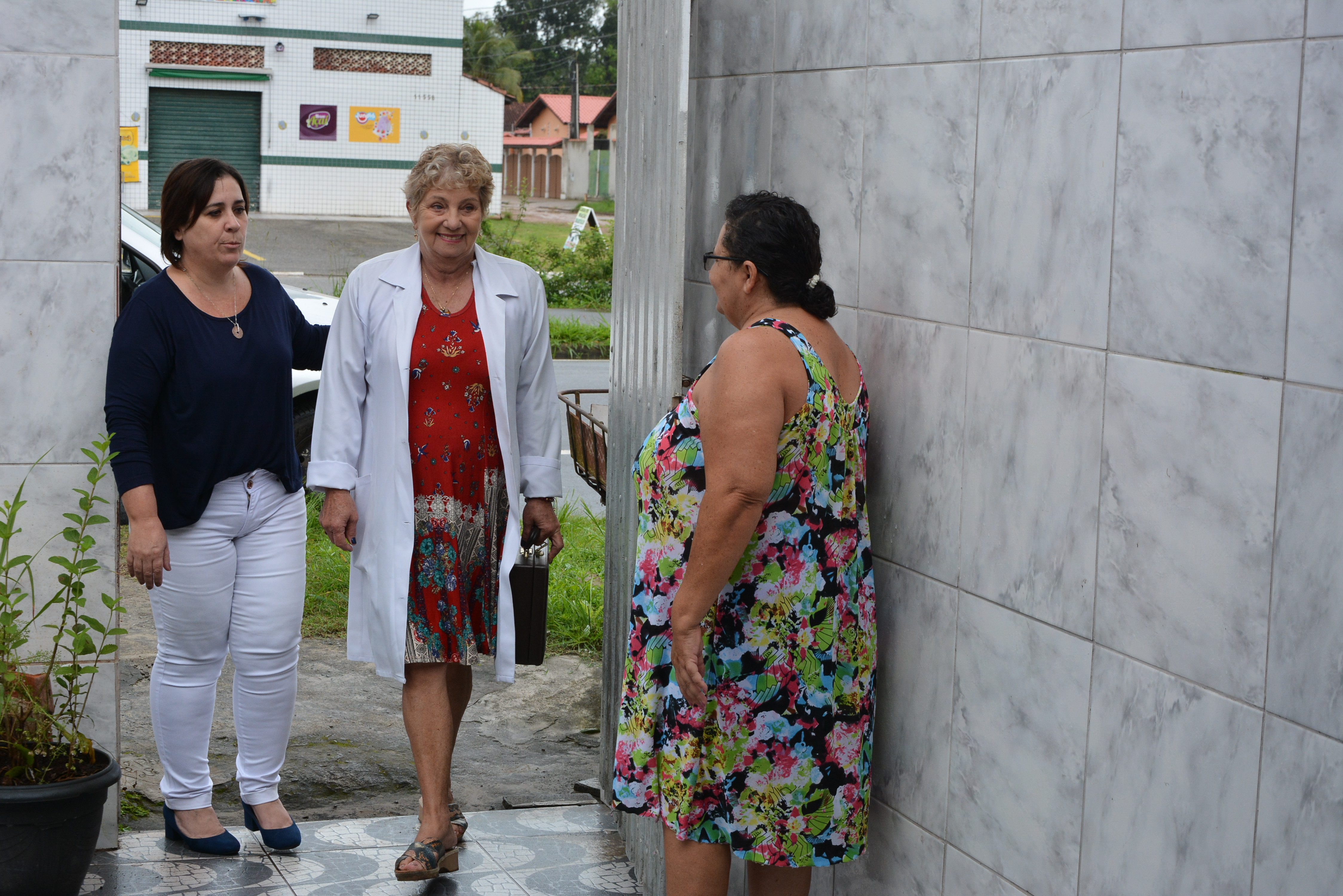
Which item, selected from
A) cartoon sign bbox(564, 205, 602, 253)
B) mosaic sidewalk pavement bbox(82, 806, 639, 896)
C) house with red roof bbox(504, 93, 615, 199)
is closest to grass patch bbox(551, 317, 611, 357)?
cartoon sign bbox(564, 205, 602, 253)

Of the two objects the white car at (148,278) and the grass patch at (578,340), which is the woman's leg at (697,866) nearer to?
the white car at (148,278)

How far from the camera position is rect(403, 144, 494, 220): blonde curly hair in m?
3.70

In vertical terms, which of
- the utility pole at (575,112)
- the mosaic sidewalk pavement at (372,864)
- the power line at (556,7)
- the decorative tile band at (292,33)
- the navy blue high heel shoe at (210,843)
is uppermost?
the power line at (556,7)

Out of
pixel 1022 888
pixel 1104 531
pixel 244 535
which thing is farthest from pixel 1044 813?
pixel 244 535

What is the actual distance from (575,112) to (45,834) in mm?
60446

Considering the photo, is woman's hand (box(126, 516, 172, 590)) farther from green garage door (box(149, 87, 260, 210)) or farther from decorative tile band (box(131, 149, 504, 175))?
green garage door (box(149, 87, 260, 210))

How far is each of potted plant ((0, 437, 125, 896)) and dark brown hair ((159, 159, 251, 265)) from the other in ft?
1.92

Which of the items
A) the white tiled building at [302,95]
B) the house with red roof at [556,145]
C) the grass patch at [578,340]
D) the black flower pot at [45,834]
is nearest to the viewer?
the black flower pot at [45,834]

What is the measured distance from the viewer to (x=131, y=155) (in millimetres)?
31219

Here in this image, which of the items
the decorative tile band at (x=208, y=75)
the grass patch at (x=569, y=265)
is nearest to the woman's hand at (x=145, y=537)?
the grass patch at (x=569, y=265)

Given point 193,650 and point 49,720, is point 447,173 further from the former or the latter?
point 49,720

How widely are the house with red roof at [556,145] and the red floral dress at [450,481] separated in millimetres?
50612

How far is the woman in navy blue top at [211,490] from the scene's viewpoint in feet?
12.1

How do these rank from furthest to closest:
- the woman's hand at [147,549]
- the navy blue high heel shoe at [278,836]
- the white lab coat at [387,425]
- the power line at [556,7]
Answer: the power line at [556,7]
the navy blue high heel shoe at [278,836]
the white lab coat at [387,425]
the woman's hand at [147,549]
